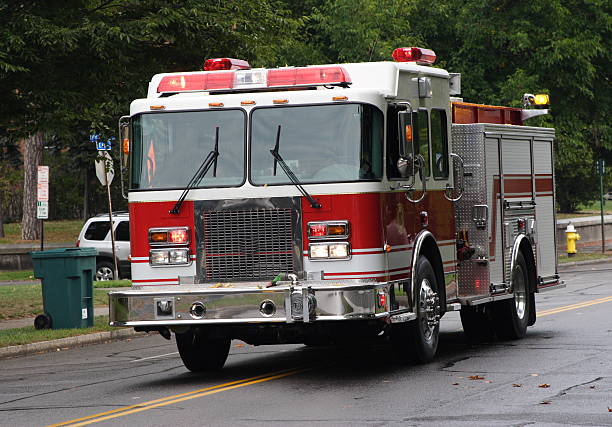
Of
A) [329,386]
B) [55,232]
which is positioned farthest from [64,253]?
[55,232]

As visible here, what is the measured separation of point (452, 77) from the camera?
47.0 feet

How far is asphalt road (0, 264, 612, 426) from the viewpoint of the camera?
367 inches

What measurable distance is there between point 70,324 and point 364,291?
7.78 m

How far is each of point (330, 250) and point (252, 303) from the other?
0.89 metres

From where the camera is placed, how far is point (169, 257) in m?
11.7

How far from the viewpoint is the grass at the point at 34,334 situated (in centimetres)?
1631

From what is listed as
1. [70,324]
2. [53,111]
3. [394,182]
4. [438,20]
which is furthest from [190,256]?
[438,20]

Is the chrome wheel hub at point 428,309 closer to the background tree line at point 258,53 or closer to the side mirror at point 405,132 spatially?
the side mirror at point 405,132

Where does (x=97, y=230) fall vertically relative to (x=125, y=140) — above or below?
below

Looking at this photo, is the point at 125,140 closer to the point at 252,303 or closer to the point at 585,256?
the point at 252,303

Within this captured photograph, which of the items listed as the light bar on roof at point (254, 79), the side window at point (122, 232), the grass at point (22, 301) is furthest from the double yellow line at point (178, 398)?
the side window at point (122, 232)

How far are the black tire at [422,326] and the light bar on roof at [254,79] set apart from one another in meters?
2.11

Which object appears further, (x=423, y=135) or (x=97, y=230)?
(x=97, y=230)

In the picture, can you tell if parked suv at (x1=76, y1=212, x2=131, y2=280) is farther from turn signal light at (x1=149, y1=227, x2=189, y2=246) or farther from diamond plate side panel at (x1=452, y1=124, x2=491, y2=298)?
turn signal light at (x1=149, y1=227, x2=189, y2=246)
